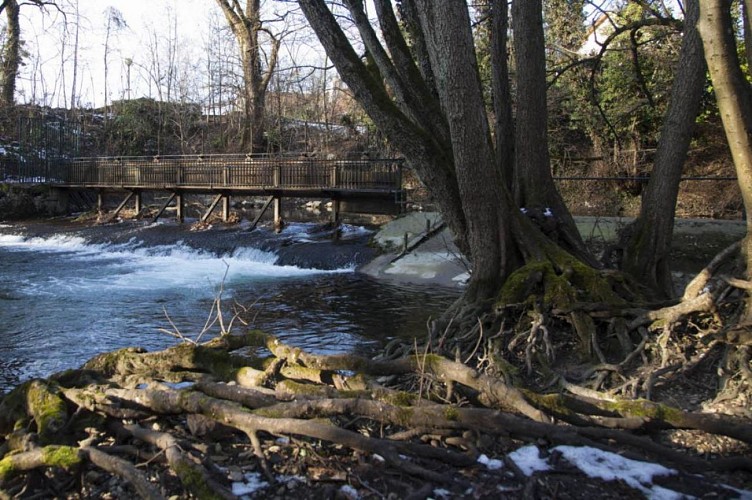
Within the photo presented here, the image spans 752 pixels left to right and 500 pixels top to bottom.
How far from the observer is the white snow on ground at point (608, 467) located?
298cm

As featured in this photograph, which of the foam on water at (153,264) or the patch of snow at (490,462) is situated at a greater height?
the patch of snow at (490,462)

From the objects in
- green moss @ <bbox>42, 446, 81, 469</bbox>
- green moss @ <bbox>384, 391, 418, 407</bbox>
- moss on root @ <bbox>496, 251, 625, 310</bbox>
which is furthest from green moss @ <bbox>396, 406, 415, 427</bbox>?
moss on root @ <bbox>496, 251, 625, 310</bbox>

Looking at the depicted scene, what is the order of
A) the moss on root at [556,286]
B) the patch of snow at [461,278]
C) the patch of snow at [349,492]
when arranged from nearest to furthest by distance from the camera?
the patch of snow at [349,492] < the moss on root at [556,286] < the patch of snow at [461,278]

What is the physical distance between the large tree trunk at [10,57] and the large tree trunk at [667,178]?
3838 cm

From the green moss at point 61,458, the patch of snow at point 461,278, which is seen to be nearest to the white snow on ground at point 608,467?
the green moss at point 61,458

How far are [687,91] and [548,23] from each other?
17.6 meters

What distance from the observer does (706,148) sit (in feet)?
64.2

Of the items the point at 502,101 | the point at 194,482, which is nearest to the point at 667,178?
the point at 502,101

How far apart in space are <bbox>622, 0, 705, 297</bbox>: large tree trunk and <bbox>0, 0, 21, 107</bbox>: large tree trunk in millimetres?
38383

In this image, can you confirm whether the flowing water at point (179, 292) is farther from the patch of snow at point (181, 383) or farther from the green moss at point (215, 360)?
the green moss at point (215, 360)

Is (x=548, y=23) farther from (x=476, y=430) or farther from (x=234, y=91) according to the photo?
(x=476, y=430)

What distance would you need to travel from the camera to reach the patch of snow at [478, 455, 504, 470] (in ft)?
10.3

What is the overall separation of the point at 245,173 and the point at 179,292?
366 inches

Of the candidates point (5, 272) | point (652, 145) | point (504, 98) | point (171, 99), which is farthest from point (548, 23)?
point (171, 99)
